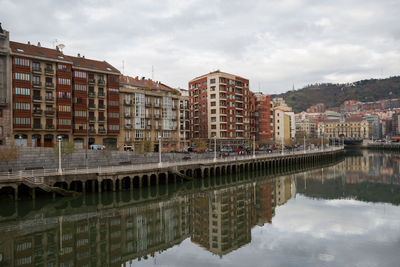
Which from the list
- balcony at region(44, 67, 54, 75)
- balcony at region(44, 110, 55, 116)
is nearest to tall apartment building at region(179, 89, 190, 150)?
balcony at region(44, 110, 55, 116)

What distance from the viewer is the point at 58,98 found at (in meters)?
70.5

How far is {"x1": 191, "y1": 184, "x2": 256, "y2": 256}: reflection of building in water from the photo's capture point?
1100 inches

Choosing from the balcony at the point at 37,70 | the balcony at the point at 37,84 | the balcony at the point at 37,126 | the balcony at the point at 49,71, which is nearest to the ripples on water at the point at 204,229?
the balcony at the point at 37,126

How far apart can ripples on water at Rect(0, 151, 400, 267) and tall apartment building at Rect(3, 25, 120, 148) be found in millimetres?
32184

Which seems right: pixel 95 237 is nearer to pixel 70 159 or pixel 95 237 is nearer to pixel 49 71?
pixel 70 159

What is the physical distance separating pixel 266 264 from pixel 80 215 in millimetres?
23227

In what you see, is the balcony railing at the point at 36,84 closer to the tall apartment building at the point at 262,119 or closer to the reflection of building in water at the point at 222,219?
the reflection of building in water at the point at 222,219

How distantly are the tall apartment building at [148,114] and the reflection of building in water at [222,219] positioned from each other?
3415cm

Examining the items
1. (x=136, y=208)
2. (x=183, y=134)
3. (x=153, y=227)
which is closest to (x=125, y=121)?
(x=183, y=134)

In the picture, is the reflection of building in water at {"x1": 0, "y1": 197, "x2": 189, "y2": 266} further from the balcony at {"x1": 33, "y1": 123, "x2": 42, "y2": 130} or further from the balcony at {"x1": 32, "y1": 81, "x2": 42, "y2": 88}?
the balcony at {"x1": 32, "y1": 81, "x2": 42, "y2": 88}

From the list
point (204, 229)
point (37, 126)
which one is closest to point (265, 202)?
point (204, 229)

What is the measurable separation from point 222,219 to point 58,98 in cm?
5332

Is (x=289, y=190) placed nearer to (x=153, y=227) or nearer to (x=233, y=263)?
(x=153, y=227)

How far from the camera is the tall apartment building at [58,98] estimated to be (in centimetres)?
6531
